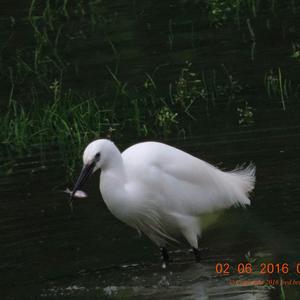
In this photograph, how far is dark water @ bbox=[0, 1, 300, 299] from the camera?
8.84 metres

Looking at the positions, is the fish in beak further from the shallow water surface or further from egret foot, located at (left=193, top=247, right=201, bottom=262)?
egret foot, located at (left=193, top=247, right=201, bottom=262)

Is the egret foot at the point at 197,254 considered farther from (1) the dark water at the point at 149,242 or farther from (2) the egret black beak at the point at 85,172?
(2) the egret black beak at the point at 85,172

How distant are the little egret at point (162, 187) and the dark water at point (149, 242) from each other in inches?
8.5

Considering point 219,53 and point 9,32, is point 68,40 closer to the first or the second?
point 9,32

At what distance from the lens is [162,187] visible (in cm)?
954

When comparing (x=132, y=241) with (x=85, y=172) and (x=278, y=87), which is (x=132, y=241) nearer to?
(x=85, y=172)

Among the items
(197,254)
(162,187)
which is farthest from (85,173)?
(197,254)

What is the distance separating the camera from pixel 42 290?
29.3ft

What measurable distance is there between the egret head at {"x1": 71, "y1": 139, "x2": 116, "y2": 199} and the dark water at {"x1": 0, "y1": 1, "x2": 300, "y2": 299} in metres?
0.81

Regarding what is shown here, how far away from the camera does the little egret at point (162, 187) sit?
910cm

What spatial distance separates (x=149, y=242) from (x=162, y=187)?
98cm
